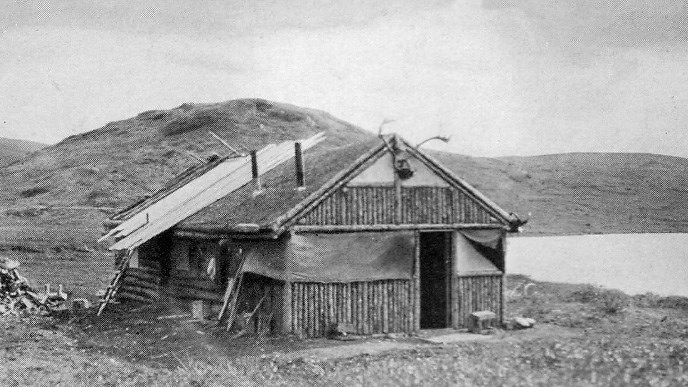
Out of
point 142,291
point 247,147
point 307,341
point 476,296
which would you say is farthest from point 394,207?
point 247,147

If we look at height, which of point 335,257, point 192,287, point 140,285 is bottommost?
point 140,285

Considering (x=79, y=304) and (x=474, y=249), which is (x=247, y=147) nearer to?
(x=79, y=304)

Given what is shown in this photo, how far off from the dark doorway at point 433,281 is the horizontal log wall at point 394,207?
118 cm

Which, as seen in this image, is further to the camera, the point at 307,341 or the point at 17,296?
the point at 17,296

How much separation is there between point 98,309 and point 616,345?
609 inches

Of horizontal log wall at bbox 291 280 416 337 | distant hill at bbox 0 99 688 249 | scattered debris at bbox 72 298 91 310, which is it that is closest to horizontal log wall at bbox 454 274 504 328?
horizontal log wall at bbox 291 280 416 337

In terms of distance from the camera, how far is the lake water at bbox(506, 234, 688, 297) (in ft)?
95.0

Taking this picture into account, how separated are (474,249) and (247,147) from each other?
→ 47.6 m

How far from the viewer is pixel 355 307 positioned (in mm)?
17891

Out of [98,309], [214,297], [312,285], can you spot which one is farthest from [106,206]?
[312,285]

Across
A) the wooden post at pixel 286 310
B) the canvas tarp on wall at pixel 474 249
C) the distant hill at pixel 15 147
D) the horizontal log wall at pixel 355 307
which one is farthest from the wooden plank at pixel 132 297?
the distant hill at pixel 15 147

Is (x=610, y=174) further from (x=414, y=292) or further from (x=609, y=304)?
(x=414, y=292)

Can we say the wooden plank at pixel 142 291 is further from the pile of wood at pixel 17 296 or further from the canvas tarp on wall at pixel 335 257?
the canvas tarp on wall at pixel 335 257

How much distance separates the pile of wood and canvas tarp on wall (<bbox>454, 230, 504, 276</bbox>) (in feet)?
A: 42.4
